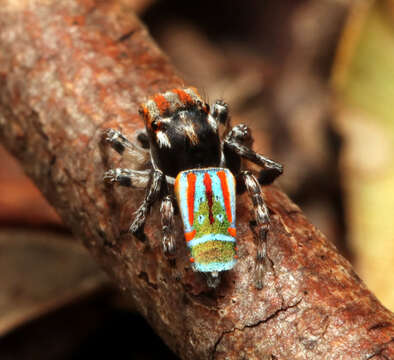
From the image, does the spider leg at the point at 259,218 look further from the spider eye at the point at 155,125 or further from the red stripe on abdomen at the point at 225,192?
the spider eye at the point at 155,125

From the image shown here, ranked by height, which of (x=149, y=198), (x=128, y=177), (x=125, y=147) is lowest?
(x=149, y=198)

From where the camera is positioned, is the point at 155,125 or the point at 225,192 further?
the point at 155,125

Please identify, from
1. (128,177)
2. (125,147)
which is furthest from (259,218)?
(125,147)

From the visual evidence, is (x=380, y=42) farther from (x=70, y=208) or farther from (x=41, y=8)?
(x=70, y=208)

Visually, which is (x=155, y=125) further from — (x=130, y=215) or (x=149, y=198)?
(x=130, y=215)

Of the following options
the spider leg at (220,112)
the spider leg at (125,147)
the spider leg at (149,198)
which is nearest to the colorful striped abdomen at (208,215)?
the spider leg at (149,198)

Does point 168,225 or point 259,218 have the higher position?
point 168,225

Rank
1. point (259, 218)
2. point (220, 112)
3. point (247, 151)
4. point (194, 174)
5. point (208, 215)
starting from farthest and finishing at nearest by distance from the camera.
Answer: point (220, 112) → point (247, 151) → point (194, 174) → point (208, 215) → point (259, 218)

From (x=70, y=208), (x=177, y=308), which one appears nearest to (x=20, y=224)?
(x=70, y=208)
